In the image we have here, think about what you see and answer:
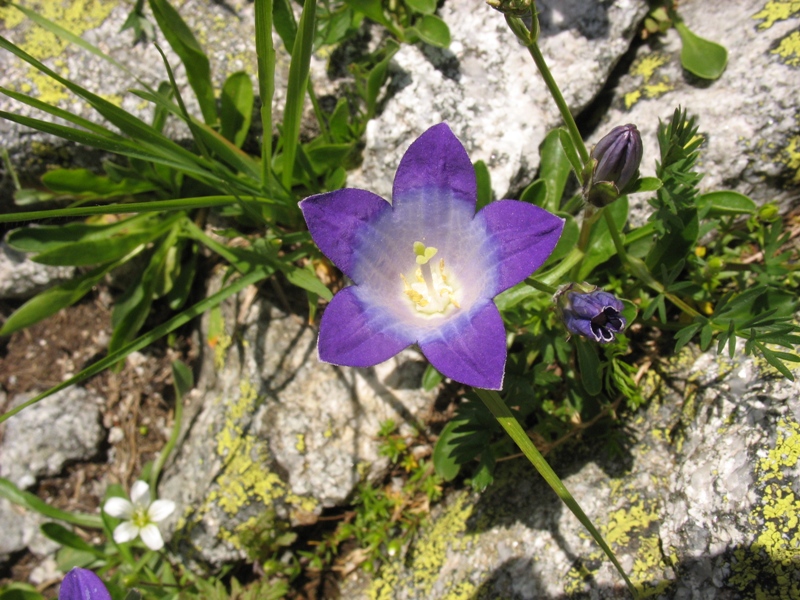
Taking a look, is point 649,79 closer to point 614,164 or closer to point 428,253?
point 614,164

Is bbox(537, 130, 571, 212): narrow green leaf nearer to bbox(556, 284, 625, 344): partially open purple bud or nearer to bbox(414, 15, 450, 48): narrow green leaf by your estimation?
bbox(414, 15, 450, 48): narrow green leaf

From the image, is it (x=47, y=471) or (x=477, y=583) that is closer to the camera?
(x=477, y=583)

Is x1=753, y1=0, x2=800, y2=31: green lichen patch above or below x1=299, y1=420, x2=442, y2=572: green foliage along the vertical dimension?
above

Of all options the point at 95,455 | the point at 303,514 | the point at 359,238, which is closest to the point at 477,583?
the point at 303,514

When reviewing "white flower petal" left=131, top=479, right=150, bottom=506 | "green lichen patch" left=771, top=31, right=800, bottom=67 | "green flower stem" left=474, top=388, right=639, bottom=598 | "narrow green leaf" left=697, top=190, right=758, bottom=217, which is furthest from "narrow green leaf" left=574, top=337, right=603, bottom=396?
"white flower petal" left=131, top=479, right=150, bottom=506

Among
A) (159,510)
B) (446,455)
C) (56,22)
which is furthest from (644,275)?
(56,22)

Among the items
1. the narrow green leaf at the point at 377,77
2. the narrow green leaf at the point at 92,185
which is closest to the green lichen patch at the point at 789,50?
the narrow green leaf at the point at 377,77

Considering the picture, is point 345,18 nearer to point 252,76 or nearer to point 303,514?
point 252,76
